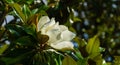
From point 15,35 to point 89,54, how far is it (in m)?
0.64

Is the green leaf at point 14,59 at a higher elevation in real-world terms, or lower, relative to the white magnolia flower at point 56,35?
lower

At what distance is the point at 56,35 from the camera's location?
7.64ft

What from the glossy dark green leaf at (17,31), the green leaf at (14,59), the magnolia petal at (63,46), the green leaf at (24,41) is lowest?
the green leaf at (14,59)

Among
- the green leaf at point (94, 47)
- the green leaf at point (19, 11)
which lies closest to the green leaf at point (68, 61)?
the green leaf at point (19, 11)

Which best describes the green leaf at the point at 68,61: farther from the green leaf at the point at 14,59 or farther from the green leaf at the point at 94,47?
the green leaf at the point at 94,47

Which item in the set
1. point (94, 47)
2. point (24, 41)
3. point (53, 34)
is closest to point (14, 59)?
point (24, 41)

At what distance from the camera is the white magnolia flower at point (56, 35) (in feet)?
7.63

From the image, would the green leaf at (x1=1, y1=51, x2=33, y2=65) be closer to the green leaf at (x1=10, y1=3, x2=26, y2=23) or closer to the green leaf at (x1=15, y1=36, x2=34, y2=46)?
the green leaf at (x1=15, y1=36, x2=34, y2=46)

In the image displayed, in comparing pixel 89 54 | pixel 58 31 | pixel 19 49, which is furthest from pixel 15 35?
pixel 89 54

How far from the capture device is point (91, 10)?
33.5ft

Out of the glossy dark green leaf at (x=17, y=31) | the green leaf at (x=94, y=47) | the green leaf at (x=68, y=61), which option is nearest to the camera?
the green leaf at (x=68, y=61)

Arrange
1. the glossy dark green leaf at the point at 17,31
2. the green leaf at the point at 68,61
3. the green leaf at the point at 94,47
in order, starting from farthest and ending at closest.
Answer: the green leaf at the point at 94,47 < the glossy dark green leaf at the point at 17,31 < the green leaf at the point at 68,61

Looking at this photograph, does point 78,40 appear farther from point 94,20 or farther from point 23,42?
point 94,20

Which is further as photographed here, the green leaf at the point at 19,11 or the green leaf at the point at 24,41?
the green leaf at the point at 19,11
